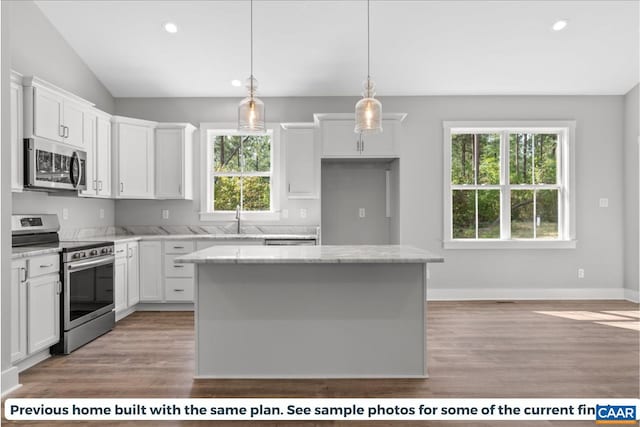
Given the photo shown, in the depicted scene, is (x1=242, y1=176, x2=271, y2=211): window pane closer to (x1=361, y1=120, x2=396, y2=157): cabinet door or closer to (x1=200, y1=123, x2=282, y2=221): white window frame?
(x1=200, y1=123, x2=282, y2=221): white window frame

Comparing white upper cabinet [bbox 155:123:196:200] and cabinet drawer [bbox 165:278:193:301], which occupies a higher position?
white upper cabinet [bbox 155:123:196:200]

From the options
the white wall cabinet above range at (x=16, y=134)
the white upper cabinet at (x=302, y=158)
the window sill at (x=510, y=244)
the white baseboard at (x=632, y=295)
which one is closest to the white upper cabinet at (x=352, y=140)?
the white upper cabinet at (x=302, y=158)

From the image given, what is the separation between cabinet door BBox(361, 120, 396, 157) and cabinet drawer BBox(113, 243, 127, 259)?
299 centimetres

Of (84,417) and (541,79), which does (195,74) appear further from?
(541,79)

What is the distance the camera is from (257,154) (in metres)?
5.68

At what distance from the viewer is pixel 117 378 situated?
115 inches

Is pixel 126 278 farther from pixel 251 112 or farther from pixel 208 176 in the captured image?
pixel 251 112

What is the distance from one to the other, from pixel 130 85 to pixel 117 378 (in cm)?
386

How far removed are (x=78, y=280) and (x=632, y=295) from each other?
21.2 ft

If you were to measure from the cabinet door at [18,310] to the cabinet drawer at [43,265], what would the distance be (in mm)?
63

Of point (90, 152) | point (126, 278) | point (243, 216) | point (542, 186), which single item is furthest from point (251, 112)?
point (542, 186)

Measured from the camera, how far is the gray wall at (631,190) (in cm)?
531

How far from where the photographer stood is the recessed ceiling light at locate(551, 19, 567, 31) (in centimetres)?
427

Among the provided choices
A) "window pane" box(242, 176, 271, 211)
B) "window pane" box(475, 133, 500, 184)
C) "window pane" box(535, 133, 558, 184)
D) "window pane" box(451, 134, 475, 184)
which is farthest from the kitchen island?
"window pane" box(535, 133, 558, 184)
